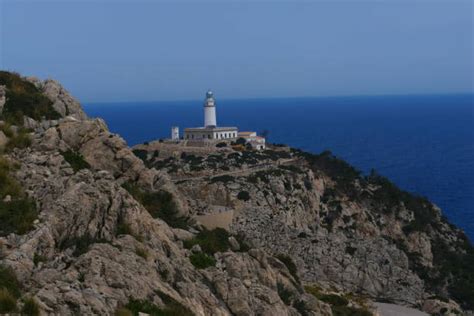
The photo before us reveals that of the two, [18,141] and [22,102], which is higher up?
[22,102]

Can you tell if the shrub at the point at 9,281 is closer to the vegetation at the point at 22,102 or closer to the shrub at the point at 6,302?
the shrub at the point at 6,302

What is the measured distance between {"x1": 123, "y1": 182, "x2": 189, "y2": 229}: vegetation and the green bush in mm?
3058

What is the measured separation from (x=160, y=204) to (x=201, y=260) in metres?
4.44

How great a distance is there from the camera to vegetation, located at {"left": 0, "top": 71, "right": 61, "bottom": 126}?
922 inches

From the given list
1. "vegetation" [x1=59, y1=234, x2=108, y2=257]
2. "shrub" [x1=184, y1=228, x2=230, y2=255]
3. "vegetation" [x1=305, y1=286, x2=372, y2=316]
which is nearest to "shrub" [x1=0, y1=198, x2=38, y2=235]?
"vegetation" [x1=59, y1=234, x2=108, y2=257]

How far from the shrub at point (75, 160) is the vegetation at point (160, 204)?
2.34m

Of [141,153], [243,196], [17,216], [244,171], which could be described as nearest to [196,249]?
[17,216]

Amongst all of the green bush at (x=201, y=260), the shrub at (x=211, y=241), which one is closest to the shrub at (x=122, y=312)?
the green bush at (x=201, y=260)

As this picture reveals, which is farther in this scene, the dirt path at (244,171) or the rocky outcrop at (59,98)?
the dirt path at (244,171)

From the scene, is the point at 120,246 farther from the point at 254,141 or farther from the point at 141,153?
the point at 254,141

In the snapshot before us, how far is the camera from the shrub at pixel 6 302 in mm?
12125

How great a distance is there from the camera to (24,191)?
1791cm

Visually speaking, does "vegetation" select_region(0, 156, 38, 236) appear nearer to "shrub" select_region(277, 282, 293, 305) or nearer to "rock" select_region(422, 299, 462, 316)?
"shrub" select_region(277, 282, 293, 305)

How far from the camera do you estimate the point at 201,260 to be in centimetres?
2034
